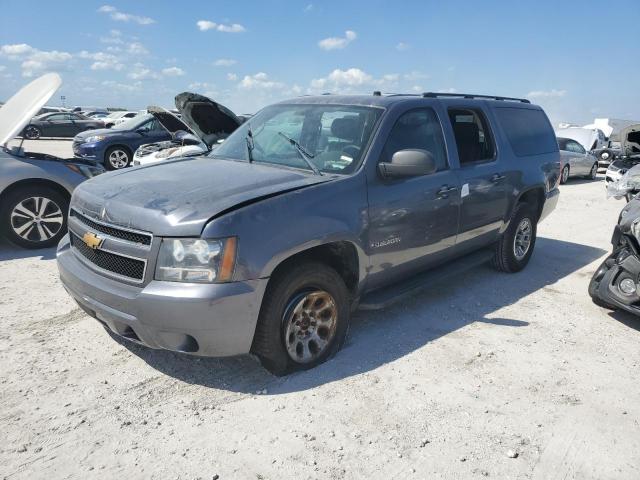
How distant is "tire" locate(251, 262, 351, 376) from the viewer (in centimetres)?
311

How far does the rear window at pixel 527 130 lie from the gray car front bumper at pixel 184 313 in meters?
3.76

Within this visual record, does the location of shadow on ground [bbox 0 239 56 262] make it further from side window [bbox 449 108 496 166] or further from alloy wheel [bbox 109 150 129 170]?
alloy wheel [bbox 109 150 129 170]

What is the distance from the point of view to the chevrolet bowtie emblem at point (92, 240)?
3145 mm

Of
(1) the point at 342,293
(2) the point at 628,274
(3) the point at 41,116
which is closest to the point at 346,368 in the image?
(1) the point at 342,293

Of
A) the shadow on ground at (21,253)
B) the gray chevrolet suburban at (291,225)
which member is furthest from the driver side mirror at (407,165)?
the shadow on ground at (21,253)

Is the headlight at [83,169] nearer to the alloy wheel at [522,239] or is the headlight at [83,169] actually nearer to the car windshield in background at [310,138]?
the car windshield in background at [310,138]

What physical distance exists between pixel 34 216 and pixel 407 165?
4.98 meters

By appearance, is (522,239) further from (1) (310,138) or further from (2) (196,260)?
(2) (196,260)

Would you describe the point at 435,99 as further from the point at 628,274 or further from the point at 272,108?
the point at 628,274

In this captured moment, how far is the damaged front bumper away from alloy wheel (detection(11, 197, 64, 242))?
20.6 feet

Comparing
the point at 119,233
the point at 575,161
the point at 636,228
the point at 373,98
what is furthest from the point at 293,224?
the point at 575,161

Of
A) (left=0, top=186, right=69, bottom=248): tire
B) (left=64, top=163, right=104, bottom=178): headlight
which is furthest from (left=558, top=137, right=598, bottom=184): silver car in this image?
(left=0, top=186, right=69, bottom=248): tire

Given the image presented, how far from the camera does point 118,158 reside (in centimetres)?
1355

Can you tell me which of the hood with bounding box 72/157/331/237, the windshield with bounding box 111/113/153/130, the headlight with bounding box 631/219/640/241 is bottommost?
the headlight with bounding box 631/219/640/241
